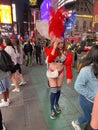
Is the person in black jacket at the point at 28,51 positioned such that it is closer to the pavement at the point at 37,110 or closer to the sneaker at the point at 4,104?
the pavement at the point at 37,110

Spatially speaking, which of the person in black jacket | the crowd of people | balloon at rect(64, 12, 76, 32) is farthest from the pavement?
the person in black jacket

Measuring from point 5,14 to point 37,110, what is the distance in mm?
12047

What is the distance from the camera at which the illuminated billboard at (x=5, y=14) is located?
13203 mm

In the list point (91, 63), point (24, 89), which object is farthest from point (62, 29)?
point (24, 89)

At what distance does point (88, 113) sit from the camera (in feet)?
6.71

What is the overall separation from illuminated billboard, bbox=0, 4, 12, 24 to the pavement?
1028 centimetres

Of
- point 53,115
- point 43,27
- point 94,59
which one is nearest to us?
point 94,59

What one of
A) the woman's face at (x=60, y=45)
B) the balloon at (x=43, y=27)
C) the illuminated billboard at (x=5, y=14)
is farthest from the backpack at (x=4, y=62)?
the illuminated billboard at (x=5, y=14)

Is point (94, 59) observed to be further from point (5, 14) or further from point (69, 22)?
point (5, 14)

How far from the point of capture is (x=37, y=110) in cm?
340

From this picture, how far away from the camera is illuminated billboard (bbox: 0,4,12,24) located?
1320cm

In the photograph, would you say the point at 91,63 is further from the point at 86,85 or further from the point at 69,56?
the point at 69,56

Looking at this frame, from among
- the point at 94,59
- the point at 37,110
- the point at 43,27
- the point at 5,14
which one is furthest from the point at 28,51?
the point at 5,14

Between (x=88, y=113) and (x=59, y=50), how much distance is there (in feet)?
4.16
